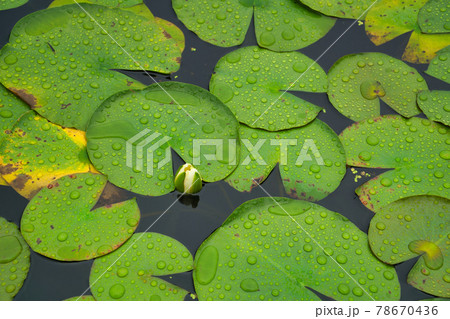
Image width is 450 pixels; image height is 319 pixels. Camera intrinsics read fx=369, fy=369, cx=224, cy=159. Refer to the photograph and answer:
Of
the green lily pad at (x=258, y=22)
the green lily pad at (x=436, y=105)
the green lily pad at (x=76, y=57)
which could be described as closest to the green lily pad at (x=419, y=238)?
the green lily pad at (x=436, y=105)

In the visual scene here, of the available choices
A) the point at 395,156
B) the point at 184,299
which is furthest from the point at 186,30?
the point at 184,299

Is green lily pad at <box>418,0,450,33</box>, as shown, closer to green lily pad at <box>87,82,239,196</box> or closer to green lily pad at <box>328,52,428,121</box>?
green lily pad at <box>328,52,428,121</box>

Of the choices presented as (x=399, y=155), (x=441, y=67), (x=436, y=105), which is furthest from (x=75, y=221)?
(x=441, y=67)

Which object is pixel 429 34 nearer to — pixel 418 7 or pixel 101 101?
pixel 418 7

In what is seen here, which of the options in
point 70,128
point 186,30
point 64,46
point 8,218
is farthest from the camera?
point 186,30

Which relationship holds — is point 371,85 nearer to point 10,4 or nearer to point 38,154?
point 38,154

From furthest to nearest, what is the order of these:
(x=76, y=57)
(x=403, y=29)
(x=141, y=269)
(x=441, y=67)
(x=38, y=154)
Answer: (x=403, y=29) → (x=441, y=67) → (x=76, y=57) → (x=38, y=154) → (x=141, y=269)

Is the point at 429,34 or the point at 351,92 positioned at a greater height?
the point at 429,34
